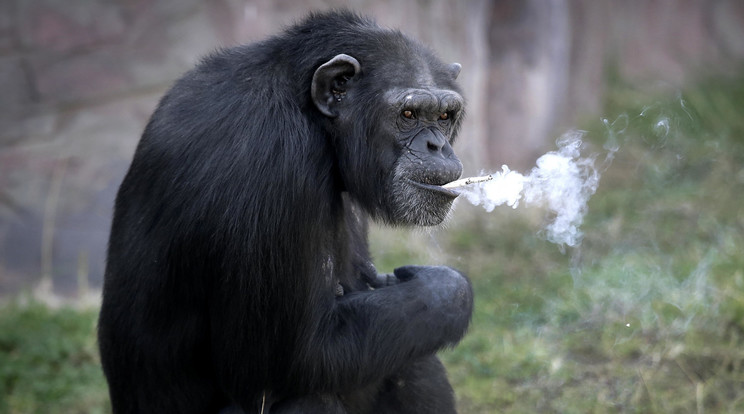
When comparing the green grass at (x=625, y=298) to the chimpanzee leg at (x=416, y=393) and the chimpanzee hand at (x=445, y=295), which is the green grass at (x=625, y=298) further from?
the chimpanzee hand at (x=445, y=295)

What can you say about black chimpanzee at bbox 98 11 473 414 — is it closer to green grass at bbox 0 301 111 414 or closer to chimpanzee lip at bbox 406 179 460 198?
chimpanzee lip at bbox 406 179 460 198

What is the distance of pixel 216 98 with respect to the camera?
4191mm

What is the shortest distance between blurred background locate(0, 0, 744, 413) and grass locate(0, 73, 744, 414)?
0.02 m

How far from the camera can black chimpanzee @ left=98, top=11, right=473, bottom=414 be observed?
3957 mm

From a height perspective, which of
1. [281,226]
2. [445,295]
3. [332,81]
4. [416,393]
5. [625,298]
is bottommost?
[416,393]

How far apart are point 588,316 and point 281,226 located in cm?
385

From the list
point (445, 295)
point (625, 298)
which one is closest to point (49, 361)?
point (445, 295)

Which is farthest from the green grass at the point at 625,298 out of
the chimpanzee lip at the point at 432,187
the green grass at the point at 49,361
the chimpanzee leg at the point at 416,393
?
the green grass at the point at 49,361

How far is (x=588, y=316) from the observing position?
22.9 feet

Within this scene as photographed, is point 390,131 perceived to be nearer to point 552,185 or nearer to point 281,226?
point 281,226

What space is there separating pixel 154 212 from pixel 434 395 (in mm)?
1910

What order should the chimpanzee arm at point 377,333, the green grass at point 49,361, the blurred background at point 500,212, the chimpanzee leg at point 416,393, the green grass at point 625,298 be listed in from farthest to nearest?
1. the blurred background at point 500,212
2. the green grass at point 49,361
3. the green grass at point 625,298
4. the chimpanzee leg at point 416,393
5. the chimpanzee arm at point 377,333

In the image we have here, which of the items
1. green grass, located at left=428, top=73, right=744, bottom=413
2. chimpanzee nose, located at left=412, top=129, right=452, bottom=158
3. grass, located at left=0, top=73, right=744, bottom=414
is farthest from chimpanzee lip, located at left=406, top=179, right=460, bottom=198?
green grass, located at left=428, top=73, right=744, bottom=413

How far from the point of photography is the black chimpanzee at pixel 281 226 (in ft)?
13.0
